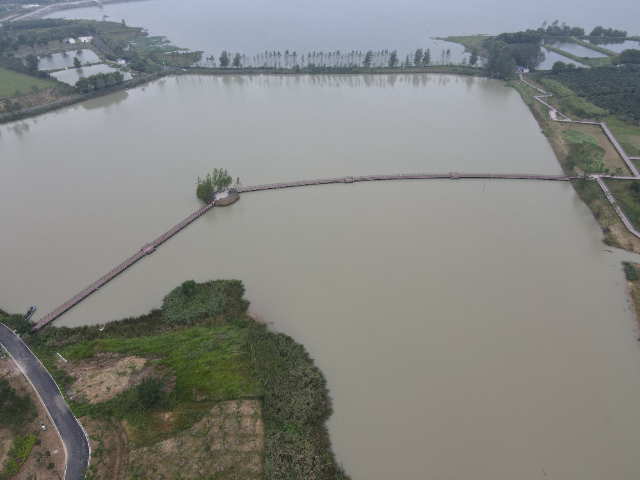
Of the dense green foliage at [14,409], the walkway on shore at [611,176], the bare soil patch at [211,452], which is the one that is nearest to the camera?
the bare soil patch at [211,452]

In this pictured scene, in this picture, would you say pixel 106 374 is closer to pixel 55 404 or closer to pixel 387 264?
pixel 55 404

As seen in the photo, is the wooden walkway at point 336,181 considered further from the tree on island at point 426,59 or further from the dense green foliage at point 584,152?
the tree on island at point 426,59

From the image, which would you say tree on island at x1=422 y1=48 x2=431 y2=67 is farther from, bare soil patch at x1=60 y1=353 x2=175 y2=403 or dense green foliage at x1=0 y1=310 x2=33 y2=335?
dense green foliage at x1=0 y1=310 x2=33 y2=335

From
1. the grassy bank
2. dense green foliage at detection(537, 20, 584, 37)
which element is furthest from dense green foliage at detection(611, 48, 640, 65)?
the grassy bank

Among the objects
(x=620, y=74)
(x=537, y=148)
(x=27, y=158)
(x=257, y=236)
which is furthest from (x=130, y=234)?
(x=620, y=74)

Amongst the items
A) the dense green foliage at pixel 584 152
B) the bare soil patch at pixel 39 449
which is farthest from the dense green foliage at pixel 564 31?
the bare soil patch at pixel 39 449

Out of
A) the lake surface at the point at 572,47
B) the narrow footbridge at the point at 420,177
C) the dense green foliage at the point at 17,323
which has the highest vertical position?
the lake surface at the point at 572,47
